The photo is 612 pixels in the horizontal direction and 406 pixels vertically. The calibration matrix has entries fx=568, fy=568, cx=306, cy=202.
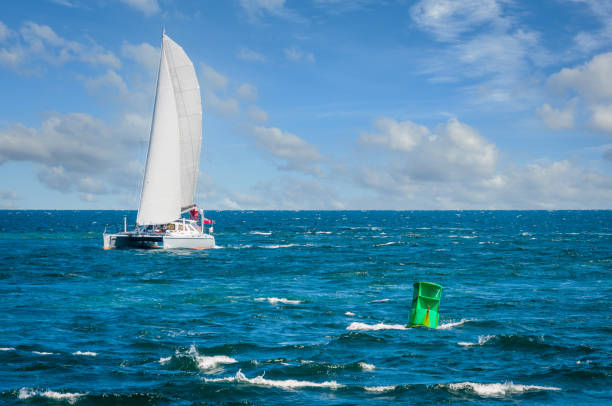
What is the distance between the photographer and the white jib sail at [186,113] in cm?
7162

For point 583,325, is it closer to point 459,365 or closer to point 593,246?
point 459,365

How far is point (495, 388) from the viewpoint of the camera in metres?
17.9

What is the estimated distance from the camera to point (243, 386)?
1823 centimetres

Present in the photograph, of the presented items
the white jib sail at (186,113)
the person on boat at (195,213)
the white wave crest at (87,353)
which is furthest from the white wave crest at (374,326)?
the white jib sail at (186,113)

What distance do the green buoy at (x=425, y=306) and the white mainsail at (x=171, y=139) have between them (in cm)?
4823

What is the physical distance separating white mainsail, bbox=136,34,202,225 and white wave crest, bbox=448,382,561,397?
183ft

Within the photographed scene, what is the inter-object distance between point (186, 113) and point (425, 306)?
175 feet

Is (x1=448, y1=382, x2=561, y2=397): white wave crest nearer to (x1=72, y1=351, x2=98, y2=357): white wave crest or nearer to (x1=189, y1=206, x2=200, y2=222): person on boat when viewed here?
(x1=72, y1=351, x2=98, y2=357): white wave crest

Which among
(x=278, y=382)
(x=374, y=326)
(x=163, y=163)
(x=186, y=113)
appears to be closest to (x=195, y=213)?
(x=163, y=163)

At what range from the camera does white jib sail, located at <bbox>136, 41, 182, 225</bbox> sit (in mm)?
68975

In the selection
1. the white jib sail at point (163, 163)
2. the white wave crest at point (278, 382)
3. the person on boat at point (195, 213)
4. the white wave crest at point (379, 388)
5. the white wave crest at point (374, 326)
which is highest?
the white jib sail at point (163, 163)

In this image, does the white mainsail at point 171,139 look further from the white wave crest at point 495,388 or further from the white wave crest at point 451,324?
the white wave crest at point 495,388

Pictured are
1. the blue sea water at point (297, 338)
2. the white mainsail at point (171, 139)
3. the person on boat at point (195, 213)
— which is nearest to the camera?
the blue sea water at point (297, 338)

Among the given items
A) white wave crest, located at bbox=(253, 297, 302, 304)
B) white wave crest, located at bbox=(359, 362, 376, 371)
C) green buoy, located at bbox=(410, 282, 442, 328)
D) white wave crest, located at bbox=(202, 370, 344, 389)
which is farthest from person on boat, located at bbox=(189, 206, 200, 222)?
white wave crest, located at bbox=(202, 370, 344, 389)
